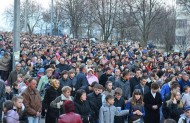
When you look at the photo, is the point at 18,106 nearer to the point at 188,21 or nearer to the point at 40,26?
the point at 188,21

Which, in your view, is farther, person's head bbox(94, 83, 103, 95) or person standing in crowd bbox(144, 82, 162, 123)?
person standing in crowd bbox(144, 82, 162, 123)

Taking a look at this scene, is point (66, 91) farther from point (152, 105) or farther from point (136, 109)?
point (152, 105)

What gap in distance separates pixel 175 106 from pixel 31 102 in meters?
3.59

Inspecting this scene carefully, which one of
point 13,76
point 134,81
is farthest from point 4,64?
point 134,81

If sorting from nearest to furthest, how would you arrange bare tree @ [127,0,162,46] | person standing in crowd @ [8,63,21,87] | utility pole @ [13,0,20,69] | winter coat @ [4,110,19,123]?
winter coat @ [4,110,19,123] < person standing in crowd @ [8,63,21,87] < utility pole @ [13,0,20,69] < bare tree @ [127,0,162,46]

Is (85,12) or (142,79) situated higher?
(85,12)

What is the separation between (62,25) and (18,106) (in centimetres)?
5784

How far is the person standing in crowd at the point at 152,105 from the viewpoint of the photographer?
9.96 meters

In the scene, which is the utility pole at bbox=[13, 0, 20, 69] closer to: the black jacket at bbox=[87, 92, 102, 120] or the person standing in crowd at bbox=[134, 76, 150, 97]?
the person standing in crowd at bbox=[134, 76, 150, 97]

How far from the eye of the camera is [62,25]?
2576 inches

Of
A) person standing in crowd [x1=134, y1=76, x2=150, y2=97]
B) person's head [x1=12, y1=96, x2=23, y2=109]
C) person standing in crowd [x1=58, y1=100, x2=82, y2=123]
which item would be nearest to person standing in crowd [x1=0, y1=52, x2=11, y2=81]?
person standing in crowd [x1=134, y1=76, x2=150, y2=97]

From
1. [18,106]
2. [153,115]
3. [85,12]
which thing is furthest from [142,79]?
[85,12]

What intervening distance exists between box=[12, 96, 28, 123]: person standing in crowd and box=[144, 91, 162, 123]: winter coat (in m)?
3.41

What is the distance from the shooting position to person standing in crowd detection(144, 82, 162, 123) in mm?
9961
